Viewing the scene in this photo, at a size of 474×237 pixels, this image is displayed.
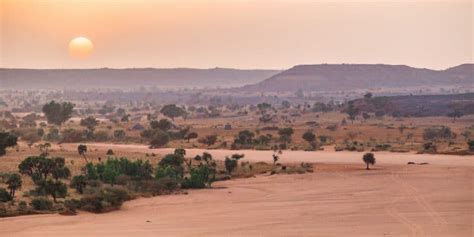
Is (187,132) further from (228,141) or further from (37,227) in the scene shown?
(37,227)

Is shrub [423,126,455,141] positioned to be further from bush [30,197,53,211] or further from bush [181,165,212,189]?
bush [30,197,53,211]

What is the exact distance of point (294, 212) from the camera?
107 feet

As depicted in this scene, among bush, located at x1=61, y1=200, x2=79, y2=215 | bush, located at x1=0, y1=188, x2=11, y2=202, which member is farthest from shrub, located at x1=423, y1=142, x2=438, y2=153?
bush, located at x1=0, y1=188, x2=11, y2=202

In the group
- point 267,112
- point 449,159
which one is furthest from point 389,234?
point 267,112

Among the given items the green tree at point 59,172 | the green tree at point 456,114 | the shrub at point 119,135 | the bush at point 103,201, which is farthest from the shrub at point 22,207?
the green tree at point 456,114

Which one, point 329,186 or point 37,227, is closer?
point 37,227

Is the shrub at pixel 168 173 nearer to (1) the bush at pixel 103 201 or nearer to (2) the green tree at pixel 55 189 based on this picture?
(2) the green tree at pixel 55 189

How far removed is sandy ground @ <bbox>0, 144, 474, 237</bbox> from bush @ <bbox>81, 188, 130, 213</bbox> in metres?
0.55

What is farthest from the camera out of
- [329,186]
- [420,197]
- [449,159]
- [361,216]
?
[449,159]

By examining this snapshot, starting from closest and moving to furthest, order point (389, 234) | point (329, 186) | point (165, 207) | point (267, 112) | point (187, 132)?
point (389, 234) → point (165, 207) → point (329, 186) → point (187, 132) → point (267, 112)

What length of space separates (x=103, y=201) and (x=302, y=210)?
318 inches

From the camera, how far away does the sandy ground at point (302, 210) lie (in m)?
28.2

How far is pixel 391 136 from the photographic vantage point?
82.4 meters

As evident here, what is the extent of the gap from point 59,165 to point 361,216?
19132mm
